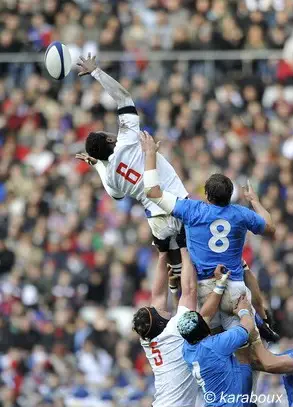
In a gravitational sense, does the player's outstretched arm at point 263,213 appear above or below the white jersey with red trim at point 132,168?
below

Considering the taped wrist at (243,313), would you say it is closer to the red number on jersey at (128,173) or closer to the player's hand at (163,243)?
the player's hand at (163,243)

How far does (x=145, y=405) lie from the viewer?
68.1 feet

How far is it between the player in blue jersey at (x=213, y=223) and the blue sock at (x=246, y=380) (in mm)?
631

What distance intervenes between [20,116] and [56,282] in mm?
4004

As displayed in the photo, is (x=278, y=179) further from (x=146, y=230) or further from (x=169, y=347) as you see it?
(x=169, y=347)

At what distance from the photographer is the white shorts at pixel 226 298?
46.8 ft

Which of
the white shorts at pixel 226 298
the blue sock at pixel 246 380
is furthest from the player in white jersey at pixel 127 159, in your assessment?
the blue sock at pixel 246 380

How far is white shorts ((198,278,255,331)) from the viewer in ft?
46.8

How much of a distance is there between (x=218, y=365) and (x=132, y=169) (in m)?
2.12

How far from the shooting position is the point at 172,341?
46.8 feet

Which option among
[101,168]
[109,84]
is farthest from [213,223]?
[109,84]

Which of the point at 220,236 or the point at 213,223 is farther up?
the point at 213,223

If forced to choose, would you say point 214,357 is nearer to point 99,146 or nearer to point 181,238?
point 181,238

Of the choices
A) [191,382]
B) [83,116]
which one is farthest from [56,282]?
[191,382]
